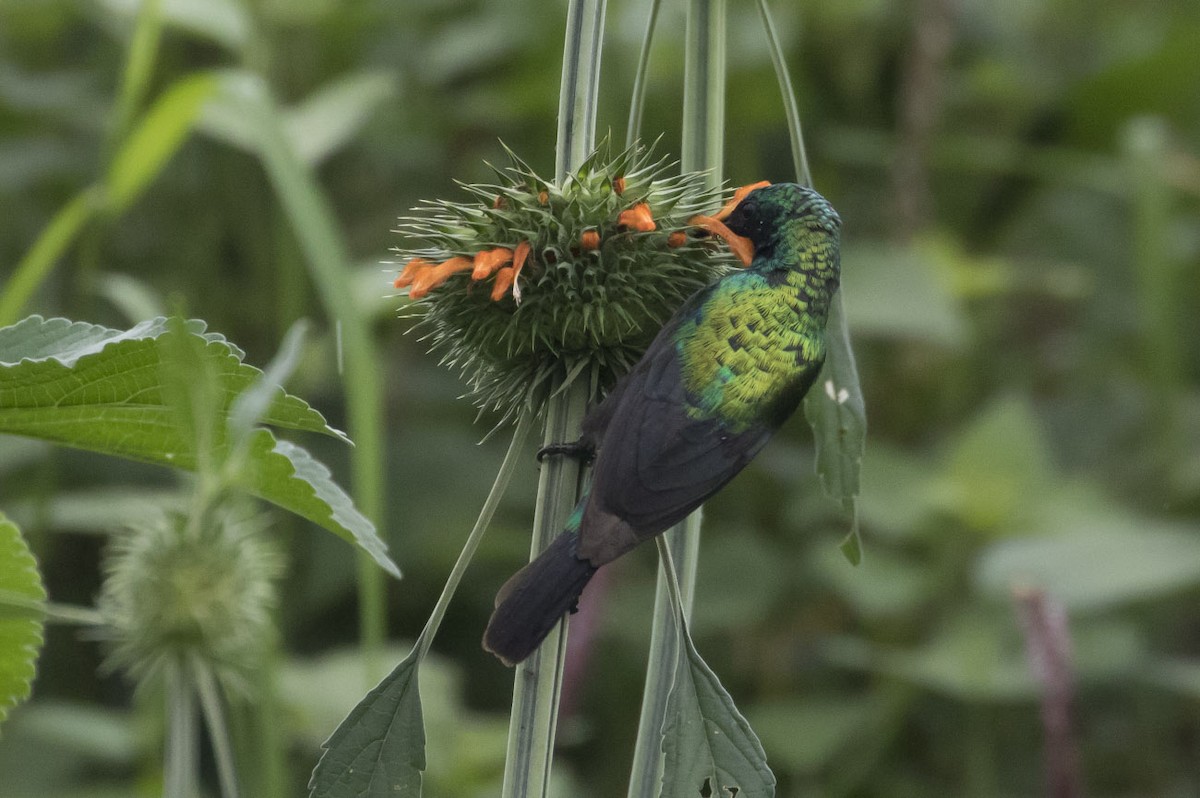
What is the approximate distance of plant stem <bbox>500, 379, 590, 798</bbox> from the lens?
617mm

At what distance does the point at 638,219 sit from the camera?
71 centimetres

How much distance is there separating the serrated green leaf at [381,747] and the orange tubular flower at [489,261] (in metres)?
0.19

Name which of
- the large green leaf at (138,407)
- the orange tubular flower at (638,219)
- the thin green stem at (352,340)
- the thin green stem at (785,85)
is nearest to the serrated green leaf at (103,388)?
the large green leaf at (138,407)

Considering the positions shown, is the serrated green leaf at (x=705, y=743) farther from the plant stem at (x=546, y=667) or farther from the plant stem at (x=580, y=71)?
the plant stem at (x=580, y=71)

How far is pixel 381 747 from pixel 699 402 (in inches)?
10.2

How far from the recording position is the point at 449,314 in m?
0.74

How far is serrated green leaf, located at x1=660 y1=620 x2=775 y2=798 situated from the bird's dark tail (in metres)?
0.06

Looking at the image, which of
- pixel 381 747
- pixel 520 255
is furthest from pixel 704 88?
pixel 381 747

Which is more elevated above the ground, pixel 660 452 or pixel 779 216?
pixel 779 216

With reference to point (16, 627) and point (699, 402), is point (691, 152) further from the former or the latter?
point (16, 627)

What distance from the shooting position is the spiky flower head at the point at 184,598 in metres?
0.70

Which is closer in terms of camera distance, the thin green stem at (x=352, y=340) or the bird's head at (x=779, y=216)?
the bird's head at (x=779, y=216)

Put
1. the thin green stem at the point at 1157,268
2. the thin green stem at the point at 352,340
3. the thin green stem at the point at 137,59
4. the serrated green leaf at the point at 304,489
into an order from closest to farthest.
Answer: the serrated green leaf at the point at 304,489 < the thin green stem at the point at 352,340 < the thin green stem at the point at 137,59 < the thin green stem at the point at 1157,268

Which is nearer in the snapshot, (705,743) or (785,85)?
(705,743)
